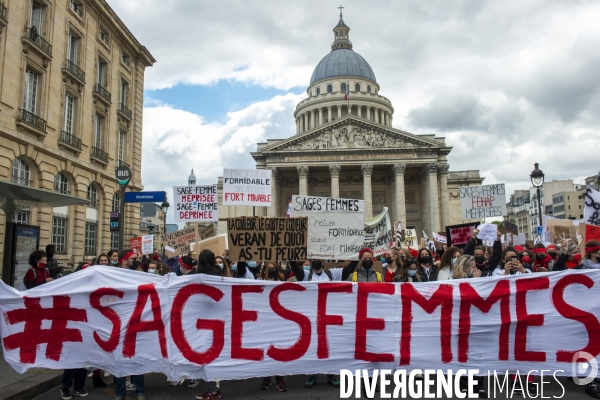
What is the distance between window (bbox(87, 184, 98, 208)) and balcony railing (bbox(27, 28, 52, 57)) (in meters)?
6.39

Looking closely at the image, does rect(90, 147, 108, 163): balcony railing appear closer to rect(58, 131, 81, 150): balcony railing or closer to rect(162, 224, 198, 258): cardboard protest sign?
rect(58, 131, 81, 150): balcony railing

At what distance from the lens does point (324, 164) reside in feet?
167

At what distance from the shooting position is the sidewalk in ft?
17.8

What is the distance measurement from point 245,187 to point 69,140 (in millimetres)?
12046

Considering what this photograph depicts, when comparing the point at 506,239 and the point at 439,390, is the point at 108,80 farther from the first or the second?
the point at 439,390

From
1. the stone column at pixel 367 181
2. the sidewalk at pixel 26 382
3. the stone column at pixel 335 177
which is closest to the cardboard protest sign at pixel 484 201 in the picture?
the sidewalk at pixel 26 382

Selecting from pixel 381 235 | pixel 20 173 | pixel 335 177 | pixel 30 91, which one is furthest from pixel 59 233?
pixel 335 177

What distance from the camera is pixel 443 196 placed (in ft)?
168

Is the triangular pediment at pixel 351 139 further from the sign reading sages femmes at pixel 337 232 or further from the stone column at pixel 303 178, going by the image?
Answer: the sign reading sages femmes at pixel 337 232

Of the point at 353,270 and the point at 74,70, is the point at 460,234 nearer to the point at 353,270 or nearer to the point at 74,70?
the point at 353,270

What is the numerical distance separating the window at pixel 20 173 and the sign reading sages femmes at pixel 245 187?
9.66 metres

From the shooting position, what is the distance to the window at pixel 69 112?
19.7 m

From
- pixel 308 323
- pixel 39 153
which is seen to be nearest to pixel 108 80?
pixel 39 153

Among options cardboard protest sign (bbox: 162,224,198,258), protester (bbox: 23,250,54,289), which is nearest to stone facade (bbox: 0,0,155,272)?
cardboard protest sign (bbox: 162,224,198,258)
